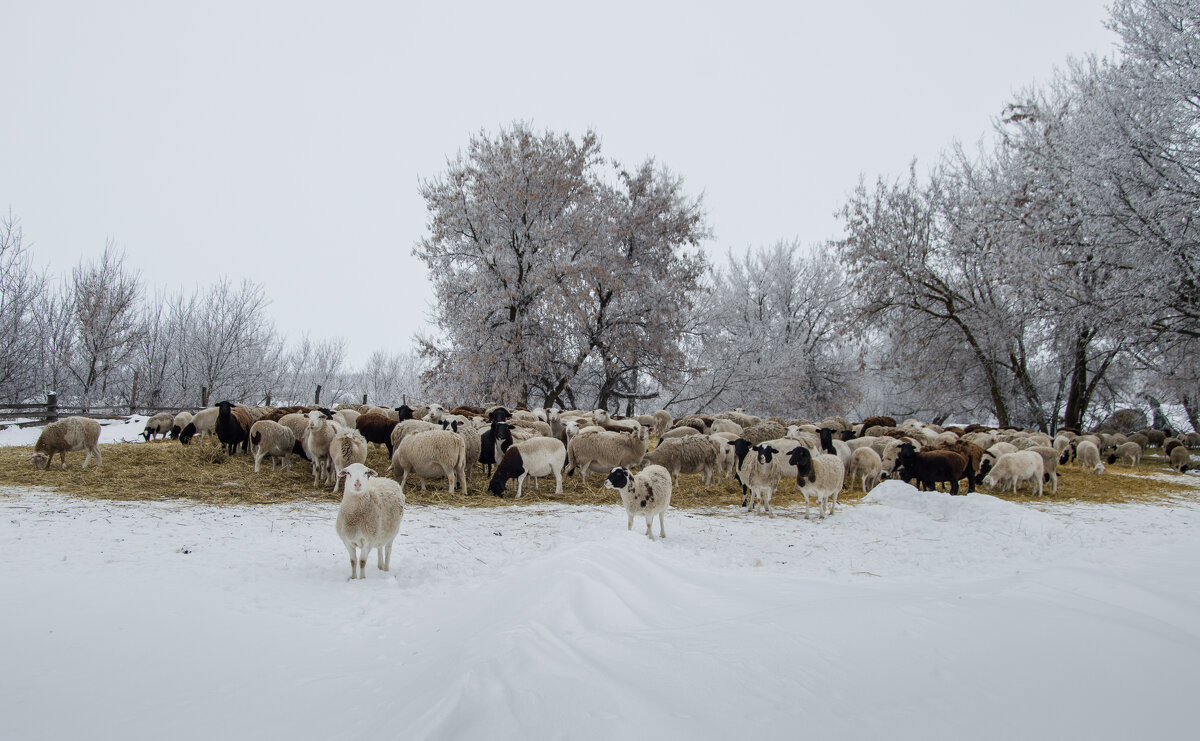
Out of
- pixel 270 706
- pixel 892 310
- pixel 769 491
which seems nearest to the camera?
pixel 270 706

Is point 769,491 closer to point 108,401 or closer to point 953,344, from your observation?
point 953,344

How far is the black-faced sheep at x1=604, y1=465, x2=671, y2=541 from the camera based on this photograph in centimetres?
680

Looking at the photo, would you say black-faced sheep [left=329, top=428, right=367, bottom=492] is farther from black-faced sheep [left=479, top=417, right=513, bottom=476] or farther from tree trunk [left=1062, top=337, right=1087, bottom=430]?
tree trunk [left=1062, top=337, right=1087, bottom=430]

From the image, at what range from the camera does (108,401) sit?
36.6m

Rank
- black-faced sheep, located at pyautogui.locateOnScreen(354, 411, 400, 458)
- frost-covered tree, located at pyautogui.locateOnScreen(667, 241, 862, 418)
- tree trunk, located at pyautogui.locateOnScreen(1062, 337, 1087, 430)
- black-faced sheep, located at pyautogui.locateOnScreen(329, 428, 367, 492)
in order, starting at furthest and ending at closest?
frost-covered tree, located at pyautogui.locateOnScreen(667, 241, 862, 418) → tree trunk, located at pyautogui.locateOnScreen(1062, 337, 1087, 430) → black-faced sheep, located at pyautogui.locateOnScreen(354, 411, 400, 458) → black-faced sheep, located at pyautogui.locateOnScreen(329, 428, 367, 492)

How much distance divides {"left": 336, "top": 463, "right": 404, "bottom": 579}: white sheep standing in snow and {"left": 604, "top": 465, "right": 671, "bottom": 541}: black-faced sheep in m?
2.64

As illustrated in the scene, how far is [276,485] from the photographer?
932 cm

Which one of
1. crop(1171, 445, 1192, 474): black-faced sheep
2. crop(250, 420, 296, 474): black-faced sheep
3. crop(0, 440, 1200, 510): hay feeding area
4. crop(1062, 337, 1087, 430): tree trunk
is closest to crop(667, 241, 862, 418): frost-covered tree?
crop(1062, 337, 1087, 430): tree trunk

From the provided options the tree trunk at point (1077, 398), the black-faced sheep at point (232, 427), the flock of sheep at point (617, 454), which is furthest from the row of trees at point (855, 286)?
the black-faced sheep at point (232, 427)

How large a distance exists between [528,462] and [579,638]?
259 inches

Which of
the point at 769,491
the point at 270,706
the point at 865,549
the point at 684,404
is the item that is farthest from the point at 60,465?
the point at 684,404

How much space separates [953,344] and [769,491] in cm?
2042

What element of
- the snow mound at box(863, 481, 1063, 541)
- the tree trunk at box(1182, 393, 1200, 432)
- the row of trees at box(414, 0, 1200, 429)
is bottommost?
the snow mound at box(863, 481, 1063, 541)

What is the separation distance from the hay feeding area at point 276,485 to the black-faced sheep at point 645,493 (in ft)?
6.95
